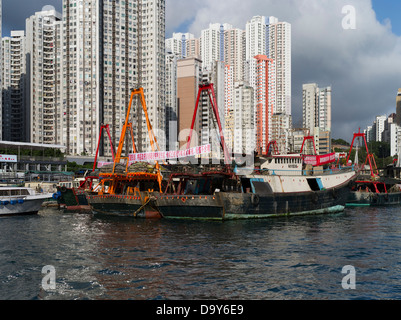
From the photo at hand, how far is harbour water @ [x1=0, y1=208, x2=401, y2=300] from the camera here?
16078mm

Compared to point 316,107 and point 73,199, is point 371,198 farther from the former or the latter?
point 316,107

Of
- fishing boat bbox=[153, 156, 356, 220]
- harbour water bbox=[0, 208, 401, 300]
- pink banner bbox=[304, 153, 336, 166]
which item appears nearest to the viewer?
harbour water bbox=[0, 208, 401, 300]

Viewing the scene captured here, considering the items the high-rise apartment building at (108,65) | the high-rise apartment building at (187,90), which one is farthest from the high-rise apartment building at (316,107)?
the high-rise apartment building at (108,65)

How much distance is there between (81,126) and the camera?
4284 inches

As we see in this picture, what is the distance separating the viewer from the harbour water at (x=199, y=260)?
16.1m

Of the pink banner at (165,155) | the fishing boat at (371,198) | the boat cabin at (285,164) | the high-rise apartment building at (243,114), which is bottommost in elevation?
the fishing boat at (371,198)

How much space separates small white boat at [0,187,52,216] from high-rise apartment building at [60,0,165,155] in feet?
206

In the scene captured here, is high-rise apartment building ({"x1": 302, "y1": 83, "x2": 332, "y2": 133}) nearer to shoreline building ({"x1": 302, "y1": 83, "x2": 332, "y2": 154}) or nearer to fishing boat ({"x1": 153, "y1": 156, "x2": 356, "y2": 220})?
shoreline building ({"x1": 302, "y1": 83, "x2": 332, "y2": 154})

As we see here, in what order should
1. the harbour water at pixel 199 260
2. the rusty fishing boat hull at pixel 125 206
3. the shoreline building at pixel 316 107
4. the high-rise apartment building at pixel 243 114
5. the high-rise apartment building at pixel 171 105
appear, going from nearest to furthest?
1. the harbour water at pixel 199 260
2. the rusty fishing boat hull at pixel 125 206
3. the high-rise apartment building at pixel 171 105
4. the high-rise apartment building at pixel 243 114
5. the shoreline building at pixel 316 107

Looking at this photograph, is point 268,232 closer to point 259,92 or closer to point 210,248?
point 210,248

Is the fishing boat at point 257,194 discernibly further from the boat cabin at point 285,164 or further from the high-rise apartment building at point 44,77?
the high-rise apartment building at point 44,77

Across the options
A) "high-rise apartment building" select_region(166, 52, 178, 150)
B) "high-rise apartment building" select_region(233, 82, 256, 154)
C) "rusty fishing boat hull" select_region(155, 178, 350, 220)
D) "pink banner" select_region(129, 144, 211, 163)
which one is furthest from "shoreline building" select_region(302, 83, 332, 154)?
"pink banner" select_region(129, 144, 211, 163)

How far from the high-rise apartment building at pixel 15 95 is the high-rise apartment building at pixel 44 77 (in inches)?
685
